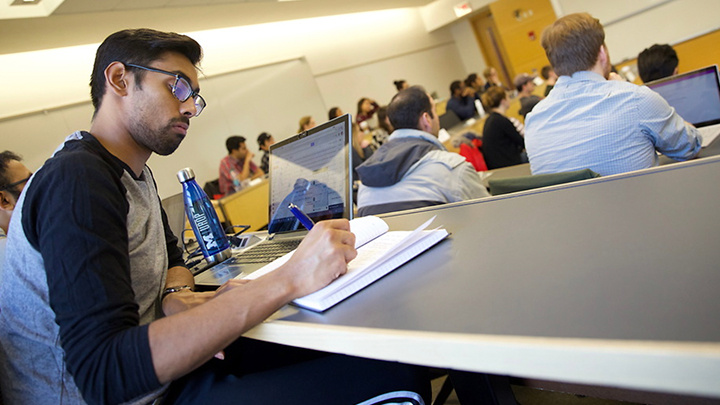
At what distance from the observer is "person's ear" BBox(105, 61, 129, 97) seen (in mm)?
1063

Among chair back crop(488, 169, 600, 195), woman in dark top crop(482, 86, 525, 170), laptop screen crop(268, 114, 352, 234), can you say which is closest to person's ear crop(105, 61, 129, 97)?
laptop screen crop(268, 114, 352, 234)

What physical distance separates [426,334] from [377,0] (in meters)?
9.00

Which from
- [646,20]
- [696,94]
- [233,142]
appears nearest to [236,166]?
[233,142]

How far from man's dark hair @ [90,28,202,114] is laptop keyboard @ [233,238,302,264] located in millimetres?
565

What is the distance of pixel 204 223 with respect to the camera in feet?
5.48

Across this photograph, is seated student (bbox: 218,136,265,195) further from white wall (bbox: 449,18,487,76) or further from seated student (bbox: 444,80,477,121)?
white wall (bbox: 449,18,487,76)

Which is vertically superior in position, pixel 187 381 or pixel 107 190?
pixel 107 190

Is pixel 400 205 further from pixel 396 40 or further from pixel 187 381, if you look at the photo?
pixel 396 40

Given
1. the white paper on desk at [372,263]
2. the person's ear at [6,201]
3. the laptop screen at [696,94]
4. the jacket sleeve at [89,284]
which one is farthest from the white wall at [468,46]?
the jacket sleeve at [89,284]

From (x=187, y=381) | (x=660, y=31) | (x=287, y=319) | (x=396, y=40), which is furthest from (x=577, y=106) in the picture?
(x=396, y=40)

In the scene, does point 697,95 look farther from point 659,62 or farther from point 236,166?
point 236,166

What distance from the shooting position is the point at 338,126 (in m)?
1.41

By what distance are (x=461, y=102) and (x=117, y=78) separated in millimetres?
6834

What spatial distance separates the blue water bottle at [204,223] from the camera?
5.39 feet
